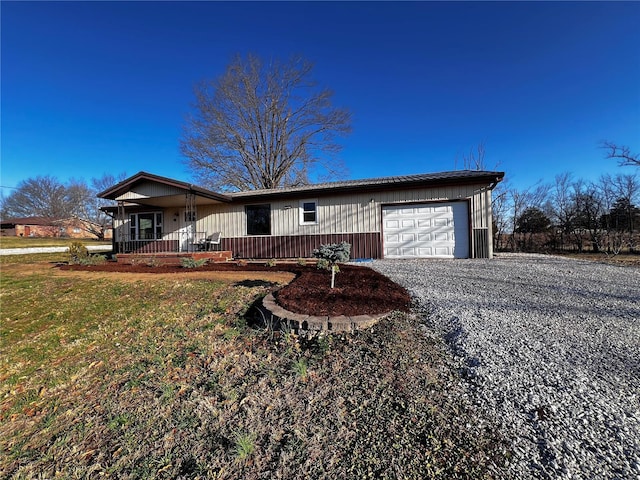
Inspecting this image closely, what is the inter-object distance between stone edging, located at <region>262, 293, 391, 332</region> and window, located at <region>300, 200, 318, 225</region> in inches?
305

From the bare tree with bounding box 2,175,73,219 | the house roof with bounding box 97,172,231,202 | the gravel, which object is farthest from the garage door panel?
the bare tree with bounding box 2,175,73,219

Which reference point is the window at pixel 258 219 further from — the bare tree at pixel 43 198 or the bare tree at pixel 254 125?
the bare tree at pixel 43 198

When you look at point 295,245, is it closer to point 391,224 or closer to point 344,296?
point 391,224

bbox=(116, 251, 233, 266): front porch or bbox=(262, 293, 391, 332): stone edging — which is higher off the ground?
bbox=(116, 251, 233, 266): front porch

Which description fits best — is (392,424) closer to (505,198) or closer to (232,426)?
(232,426)

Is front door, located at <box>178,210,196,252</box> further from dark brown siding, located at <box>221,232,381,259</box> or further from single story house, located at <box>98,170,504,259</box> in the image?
dark brown siding, located at <box>221,232,381,259</box>

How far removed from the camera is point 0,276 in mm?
7441

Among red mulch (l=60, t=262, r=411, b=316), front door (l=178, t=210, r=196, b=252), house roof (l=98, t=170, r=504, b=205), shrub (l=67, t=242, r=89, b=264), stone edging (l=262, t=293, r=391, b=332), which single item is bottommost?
stone edging (l=262, t=293, r=391, b=332)

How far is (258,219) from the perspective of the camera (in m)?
11.6

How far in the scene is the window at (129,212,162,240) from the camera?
13242 millimetres

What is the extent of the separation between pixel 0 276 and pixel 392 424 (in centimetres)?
1094

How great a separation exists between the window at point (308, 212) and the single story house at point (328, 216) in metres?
0.04

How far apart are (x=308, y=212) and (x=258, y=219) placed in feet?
7.65

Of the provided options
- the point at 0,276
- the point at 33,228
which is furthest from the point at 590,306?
the point at 33,228
